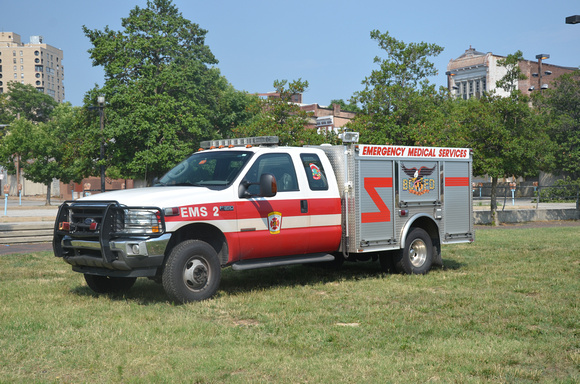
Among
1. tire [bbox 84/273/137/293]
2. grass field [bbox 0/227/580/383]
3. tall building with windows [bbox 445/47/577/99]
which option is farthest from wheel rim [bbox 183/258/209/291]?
tall building with windows [bbox 445/47/577/99]

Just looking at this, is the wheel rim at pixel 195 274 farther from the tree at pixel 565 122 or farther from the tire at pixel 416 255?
the tree at pixel 565 122

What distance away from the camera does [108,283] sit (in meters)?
9.36

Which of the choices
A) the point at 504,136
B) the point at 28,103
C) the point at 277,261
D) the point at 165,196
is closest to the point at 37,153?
the point at 504,136

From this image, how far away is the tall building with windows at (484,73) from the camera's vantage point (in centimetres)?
8569

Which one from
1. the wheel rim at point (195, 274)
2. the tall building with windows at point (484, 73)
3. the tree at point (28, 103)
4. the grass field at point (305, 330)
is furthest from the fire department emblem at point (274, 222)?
the tree at point (28, 103)

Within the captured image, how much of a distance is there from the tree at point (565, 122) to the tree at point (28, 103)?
337 feet

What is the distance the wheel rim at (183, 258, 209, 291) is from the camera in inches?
330

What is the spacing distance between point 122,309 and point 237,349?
8.28 feet

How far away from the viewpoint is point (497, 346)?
608cm

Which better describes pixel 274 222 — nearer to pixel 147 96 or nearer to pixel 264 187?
pixel 264 187

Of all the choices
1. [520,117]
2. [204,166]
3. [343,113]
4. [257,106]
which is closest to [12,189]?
[343,113]

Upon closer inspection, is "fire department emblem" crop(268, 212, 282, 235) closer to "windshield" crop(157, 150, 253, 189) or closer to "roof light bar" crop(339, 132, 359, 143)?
"windshield" crop(157, 150, 253, 189)

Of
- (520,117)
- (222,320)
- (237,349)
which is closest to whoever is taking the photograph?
(237,349)

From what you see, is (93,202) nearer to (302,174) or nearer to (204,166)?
(204,166)
